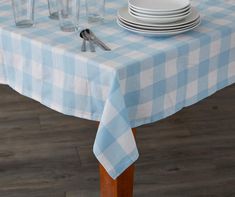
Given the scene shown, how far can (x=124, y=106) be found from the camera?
47.7 inches

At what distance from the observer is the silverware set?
129cm

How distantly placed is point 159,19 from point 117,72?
241 millimetres

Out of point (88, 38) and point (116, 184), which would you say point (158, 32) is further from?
point (116, 184)

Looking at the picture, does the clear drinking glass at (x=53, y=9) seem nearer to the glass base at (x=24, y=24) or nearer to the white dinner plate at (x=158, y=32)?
the glass base at (x=24, y=24)

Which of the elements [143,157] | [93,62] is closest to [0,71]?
[93,62]

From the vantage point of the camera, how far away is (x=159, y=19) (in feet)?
4.42

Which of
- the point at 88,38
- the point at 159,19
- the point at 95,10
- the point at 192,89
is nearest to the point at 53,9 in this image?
the point at 95,10

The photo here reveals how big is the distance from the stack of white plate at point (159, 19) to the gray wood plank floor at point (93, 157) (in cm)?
82

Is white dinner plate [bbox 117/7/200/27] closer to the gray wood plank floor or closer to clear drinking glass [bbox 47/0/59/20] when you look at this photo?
clear drinking glass [bbox 47/0/59/20]

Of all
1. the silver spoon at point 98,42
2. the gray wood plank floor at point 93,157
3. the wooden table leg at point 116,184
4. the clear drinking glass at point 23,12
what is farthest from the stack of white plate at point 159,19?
the gray wood plank floor at point 93,157

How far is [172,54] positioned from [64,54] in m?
0.27

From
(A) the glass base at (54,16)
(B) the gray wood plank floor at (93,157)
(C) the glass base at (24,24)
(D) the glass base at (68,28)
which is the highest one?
(D) the glass base at (68,28)

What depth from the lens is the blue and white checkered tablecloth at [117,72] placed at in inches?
48.3

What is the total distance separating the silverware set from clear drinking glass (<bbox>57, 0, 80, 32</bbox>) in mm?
68
